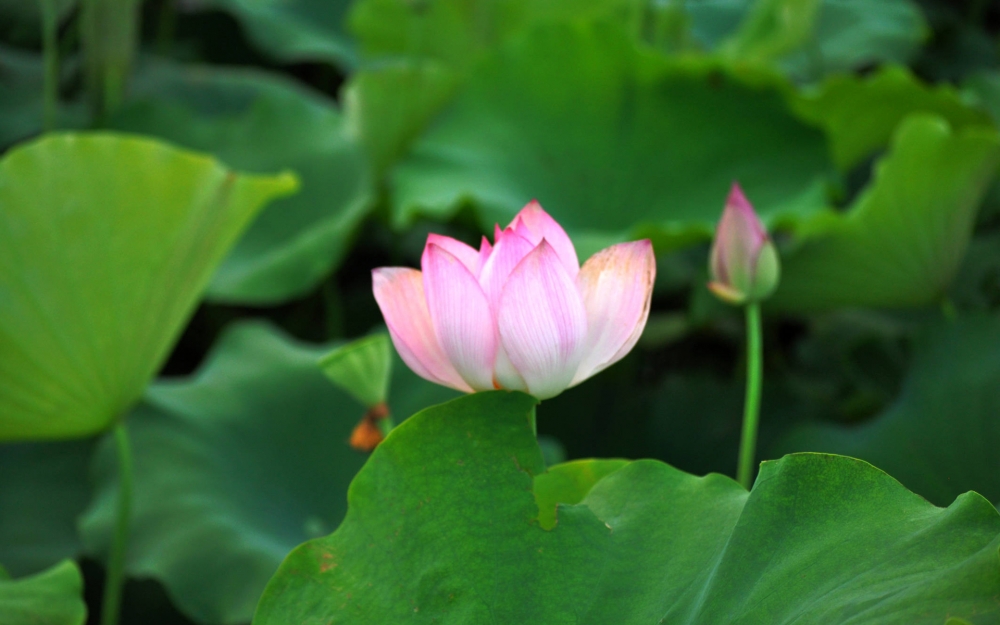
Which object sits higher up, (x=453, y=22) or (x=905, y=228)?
(x=905, y=228)

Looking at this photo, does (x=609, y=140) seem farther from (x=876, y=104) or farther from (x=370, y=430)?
(x=370, y=430)

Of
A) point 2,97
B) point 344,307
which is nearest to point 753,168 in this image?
point 344,307

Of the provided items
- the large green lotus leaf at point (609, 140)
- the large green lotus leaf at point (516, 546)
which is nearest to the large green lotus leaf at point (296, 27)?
the large green lotus leaf at point (609, 140)

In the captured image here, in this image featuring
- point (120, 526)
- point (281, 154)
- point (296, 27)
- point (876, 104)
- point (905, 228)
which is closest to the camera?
point (120, 526)

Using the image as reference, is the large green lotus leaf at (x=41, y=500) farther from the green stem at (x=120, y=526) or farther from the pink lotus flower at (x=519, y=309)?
the pink lotus flower at (x=519, y=309)

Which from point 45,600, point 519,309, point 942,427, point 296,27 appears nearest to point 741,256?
point 519,309

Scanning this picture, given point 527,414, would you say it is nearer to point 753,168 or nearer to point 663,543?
point 663,543

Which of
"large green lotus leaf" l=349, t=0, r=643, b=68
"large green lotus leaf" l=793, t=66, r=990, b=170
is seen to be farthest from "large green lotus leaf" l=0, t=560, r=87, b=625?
"large green lotus leaf" l=349, t=0, r=643, b=68
